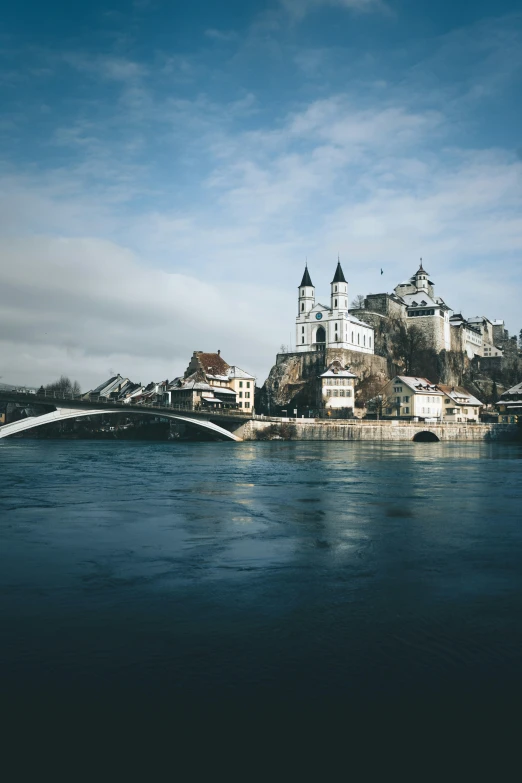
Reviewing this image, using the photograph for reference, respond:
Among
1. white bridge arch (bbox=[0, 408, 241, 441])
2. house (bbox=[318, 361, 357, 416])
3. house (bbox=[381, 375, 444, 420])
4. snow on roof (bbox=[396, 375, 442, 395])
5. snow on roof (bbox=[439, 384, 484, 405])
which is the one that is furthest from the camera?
snow on roof (bbox=[439, 384, 484, 405])

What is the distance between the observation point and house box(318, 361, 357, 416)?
108562 mm

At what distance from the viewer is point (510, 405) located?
11019 cm

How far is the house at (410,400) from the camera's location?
107 metres

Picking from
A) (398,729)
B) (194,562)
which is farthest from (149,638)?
(194,562)

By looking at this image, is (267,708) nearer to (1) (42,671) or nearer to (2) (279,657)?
(2) (279,657)

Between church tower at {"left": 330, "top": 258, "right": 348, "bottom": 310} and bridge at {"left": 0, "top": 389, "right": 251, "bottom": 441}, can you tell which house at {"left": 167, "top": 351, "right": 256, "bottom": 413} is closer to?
bridge at {"left": 0, "top": 389, "right": 251, "bottom": 441}

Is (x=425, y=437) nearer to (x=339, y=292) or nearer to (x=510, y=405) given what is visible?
(x=510, y=405)

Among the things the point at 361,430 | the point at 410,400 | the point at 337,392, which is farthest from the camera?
the point at 337,392

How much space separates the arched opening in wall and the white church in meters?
25.6

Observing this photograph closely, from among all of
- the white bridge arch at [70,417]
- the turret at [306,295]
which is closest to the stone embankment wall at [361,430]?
the white bridge arch at [70,417]

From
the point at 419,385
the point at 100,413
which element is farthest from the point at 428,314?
the point at 100,413

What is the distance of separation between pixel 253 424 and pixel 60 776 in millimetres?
87039

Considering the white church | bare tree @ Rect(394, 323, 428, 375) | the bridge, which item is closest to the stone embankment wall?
the bridge

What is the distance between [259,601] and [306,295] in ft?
404
